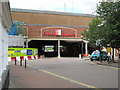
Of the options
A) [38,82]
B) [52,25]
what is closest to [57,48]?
[52,25]

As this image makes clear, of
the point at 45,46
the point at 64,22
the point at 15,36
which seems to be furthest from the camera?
the point at 45,46

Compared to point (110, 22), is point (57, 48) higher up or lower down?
lower down

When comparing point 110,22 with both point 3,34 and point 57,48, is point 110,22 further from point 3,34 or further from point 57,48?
point 57,48

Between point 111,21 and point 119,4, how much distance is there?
1.98 metres

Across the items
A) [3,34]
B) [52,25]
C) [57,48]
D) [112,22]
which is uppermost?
[52,25]

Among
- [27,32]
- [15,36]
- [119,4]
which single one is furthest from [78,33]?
[119,4]

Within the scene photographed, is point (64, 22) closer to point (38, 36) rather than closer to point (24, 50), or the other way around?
point (38, 36)

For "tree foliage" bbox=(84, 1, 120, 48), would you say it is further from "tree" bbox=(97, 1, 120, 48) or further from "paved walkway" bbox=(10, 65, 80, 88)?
"paved walkway" bbox=(10, 65, 80, 88)

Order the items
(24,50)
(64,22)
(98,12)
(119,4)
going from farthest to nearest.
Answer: (64,22) → (24,50) → (98,12) → (119,4)

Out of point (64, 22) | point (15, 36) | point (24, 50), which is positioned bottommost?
point (24, 50)

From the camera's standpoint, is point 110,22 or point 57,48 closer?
point 110,22

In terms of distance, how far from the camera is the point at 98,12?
76.6ft

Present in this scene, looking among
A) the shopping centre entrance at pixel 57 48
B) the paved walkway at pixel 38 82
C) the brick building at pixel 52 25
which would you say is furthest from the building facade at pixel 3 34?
the shopping centre entrance at pixel 57 48

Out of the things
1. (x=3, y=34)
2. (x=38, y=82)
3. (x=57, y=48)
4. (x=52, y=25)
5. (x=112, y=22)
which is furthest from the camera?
(x=57, y=48)
